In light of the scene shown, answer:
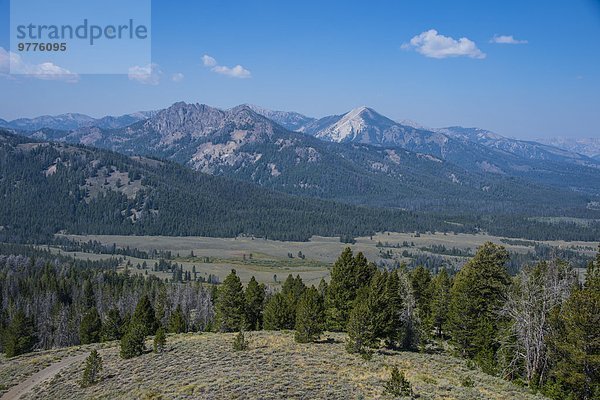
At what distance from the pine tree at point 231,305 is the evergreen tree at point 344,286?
46.5ft

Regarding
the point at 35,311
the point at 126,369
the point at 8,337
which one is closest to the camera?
the point at 126,369

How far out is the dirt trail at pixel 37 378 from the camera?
48.3 m

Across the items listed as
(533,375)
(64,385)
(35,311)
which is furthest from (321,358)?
(35,311)

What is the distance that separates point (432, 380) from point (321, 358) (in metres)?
10.5

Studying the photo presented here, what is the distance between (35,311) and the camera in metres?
110

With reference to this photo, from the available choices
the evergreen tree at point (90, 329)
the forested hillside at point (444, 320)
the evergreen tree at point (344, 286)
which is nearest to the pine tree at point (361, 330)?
the forested hillside at point (444, 320)

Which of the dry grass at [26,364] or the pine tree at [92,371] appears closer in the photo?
the pine tree at [92,371]

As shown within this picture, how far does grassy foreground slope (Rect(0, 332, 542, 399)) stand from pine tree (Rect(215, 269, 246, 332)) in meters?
14.1

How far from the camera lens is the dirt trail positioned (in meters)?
48.3

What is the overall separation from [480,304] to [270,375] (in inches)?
1092

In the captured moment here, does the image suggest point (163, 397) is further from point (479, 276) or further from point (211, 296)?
point (211, 296)

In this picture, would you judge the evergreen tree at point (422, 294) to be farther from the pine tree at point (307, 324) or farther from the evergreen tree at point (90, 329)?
the evergreen tree at point (90, 329)

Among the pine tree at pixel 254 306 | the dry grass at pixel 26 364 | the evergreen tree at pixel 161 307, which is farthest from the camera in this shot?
the evergreen tree at pixel 161 307

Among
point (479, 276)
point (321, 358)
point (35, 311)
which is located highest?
point (479, 276)
